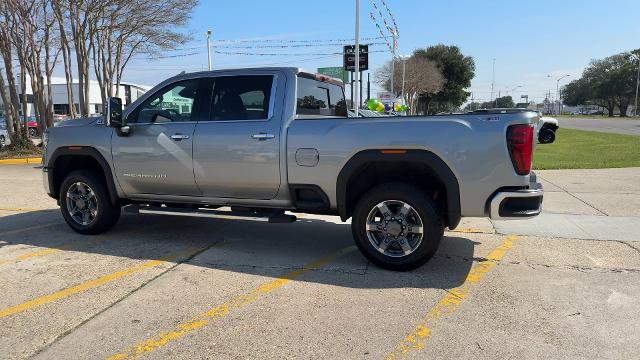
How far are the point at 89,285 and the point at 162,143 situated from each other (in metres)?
1.78

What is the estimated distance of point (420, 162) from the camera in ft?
15.2

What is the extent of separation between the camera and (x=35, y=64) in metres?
18.0

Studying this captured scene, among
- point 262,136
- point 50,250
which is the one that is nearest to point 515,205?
point 262,136

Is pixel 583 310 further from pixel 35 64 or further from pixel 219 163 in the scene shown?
pixel 35 64

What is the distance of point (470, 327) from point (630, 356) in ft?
3.25

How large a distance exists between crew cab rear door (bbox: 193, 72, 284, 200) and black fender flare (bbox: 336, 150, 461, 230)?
723mm

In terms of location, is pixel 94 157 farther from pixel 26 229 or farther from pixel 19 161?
pixel 19 161

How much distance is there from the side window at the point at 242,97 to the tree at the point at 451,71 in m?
65.5

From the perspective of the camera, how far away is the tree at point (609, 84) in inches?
3824

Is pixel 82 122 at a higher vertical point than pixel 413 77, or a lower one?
lower

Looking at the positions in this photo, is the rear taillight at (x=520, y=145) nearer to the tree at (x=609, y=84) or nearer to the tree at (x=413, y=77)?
the tree at (x=413, y=77)

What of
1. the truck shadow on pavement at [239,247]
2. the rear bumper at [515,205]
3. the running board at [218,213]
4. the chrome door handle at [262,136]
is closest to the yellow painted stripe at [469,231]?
the truck shadow on pavement at [239,247]

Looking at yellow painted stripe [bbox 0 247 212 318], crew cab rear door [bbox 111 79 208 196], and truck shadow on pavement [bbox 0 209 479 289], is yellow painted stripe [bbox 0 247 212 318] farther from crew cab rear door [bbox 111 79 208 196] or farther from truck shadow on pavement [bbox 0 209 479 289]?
crew cab rear door [bbox 111 79 208 196]

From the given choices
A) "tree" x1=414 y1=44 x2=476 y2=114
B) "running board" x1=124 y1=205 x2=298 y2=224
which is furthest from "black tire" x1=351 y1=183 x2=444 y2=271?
"tree" x1=414 y1=44 x2=476 y2=114
